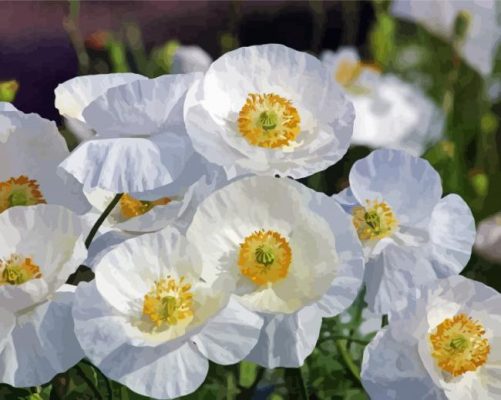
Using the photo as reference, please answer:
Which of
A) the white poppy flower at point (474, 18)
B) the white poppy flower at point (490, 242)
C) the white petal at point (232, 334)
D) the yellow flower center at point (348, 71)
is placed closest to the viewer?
the white petal at point (232, 334)

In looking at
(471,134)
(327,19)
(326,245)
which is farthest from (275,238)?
(327,19)

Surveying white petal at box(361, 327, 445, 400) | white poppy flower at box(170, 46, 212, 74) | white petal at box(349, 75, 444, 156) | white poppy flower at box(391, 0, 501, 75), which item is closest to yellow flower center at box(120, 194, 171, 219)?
white petal at box(361, 327, 445, 400)

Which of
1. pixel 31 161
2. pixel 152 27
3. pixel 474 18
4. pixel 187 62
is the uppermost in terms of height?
pixel 31 161

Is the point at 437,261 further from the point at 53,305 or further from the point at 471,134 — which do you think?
the point at 471,134

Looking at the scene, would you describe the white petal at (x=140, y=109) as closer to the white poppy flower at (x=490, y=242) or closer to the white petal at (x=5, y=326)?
the white petal at (x=5, y=326)

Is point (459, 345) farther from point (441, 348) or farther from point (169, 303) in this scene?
point (169, 303)

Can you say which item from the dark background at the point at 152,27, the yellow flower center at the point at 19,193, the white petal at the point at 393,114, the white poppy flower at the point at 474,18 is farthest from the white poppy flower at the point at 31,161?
the white poppy flower at the point at 474,18

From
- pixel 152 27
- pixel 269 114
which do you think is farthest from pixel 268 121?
pixel 152 27
